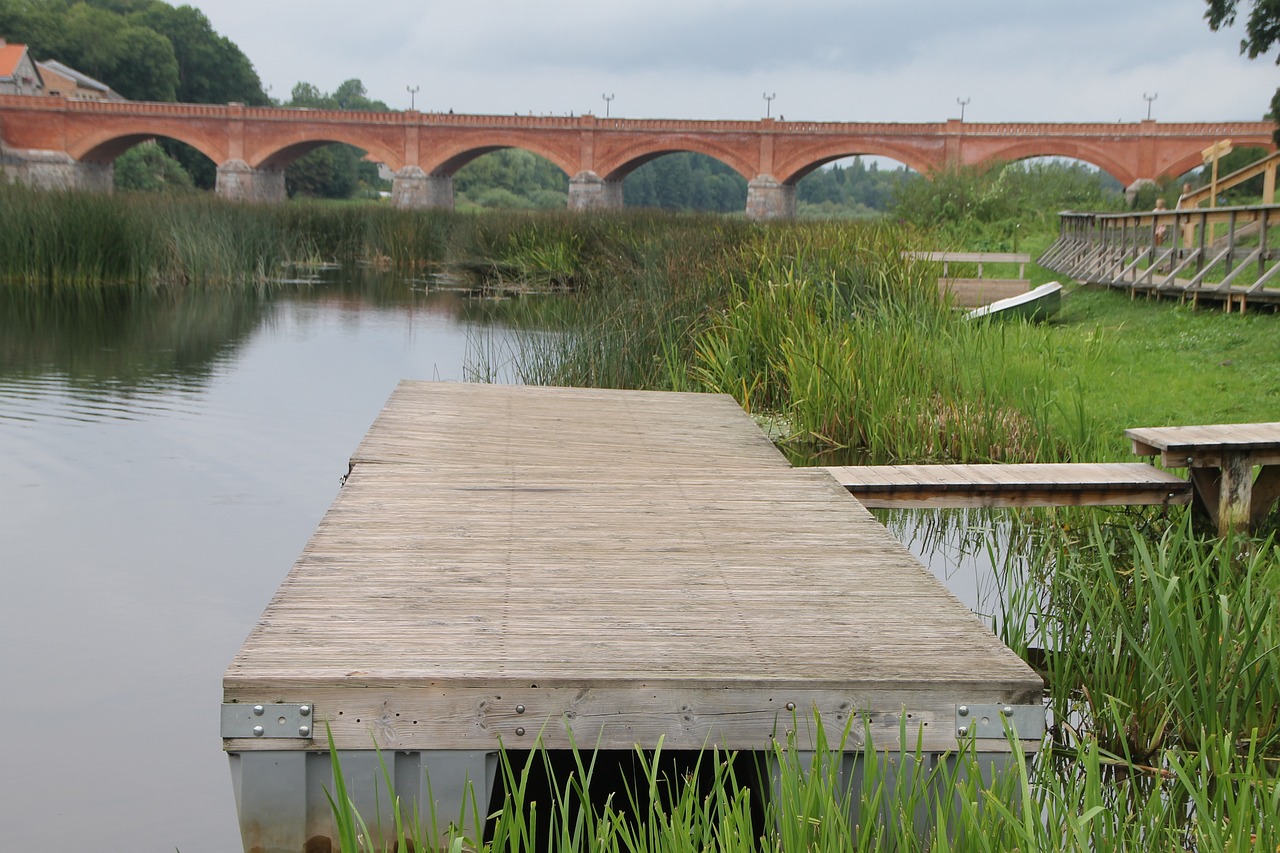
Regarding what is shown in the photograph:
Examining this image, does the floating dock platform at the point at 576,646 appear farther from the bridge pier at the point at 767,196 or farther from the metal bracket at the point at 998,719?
the bridge pier at the point at 767,196

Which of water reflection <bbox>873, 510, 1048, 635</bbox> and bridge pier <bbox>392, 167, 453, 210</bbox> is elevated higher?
bridge pier <bbox>392, 167, 453, 210</bbox>

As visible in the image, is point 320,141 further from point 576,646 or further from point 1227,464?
point 576,646

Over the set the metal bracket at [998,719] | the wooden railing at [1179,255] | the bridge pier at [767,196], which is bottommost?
the metal bracket at [998,719]

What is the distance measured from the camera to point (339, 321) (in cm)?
1310

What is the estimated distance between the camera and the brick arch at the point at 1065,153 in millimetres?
34562

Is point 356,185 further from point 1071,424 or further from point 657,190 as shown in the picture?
point 1071,424

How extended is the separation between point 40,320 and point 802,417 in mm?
8280

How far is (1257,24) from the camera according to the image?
2227 centimetres

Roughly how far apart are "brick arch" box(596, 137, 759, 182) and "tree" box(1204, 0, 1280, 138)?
52.4 feet

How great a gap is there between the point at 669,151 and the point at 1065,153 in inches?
462

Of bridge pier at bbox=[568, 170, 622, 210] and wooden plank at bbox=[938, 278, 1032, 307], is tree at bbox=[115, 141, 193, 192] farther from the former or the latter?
wooden plank at bbox=[938, 278, 1032, 307]

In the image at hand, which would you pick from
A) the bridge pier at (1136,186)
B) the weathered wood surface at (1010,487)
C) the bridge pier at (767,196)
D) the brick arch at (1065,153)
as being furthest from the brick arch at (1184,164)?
the weathered wood surface at (1010,487)

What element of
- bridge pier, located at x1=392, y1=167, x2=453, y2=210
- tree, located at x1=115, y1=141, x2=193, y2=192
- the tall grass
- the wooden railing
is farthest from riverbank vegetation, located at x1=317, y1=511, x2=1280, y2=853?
tree, located at x1=115, y1=141, x2=193, y2=192

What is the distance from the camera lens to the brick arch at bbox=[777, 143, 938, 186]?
35719 millimetres
